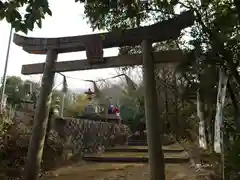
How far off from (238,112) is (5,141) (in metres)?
5.73

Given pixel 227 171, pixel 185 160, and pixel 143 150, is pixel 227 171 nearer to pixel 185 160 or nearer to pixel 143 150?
pixel 185 160

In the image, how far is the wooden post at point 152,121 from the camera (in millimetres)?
5496

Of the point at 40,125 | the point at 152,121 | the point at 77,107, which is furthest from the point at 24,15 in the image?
the point at 77,107

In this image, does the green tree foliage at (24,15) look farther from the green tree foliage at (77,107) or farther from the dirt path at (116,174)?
the green tree foliage at (77,107)

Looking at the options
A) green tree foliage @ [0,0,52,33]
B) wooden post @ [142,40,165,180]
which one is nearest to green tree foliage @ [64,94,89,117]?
wooden post @ [142,40,165,180]

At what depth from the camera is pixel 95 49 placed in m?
6.51

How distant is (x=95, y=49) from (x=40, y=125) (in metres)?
2.17

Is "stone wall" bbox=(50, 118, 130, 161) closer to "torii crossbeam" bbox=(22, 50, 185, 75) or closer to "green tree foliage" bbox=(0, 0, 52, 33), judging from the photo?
"torii crossbeam" bbox=(22, 50, 185, 75)

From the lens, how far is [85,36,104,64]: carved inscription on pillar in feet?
21.3

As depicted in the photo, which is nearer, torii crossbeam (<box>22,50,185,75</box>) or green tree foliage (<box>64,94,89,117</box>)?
torii crossbeam (<box>22,50,185,75</box>)

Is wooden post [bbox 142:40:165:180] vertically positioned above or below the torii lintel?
A: below

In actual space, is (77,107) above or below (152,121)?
above

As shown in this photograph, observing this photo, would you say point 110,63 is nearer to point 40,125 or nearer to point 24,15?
point 40,125

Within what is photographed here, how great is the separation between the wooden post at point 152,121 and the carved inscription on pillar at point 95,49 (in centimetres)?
101
